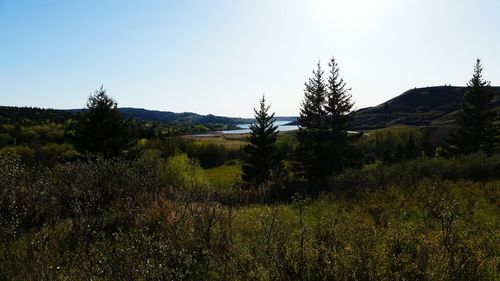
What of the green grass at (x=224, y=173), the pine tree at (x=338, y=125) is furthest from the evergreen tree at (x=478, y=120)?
the green grass at (x=224, y=173)

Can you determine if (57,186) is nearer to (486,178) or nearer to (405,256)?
(405,256)

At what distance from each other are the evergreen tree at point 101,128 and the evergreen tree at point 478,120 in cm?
3431

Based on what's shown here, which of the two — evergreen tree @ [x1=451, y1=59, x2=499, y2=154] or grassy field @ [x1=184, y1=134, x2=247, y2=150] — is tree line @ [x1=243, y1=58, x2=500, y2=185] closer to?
evergreen tree @ [x1=451, y1=59, x2=499, y2=154]

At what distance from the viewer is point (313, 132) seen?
36.2 meters

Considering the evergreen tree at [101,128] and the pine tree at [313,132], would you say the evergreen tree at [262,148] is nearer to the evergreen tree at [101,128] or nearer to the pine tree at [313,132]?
the pine tree at [313,132]

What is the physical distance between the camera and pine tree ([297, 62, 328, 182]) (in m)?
34.9

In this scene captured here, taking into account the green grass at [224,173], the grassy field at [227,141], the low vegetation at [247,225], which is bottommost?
the green grass at [224,173]

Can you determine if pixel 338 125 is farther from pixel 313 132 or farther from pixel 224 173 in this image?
pixel 224 173

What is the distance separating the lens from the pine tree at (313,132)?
34906mm

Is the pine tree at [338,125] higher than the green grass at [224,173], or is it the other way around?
the pine tree at [338,125]

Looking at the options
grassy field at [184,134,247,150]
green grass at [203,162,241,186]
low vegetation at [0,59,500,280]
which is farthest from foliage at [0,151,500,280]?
grassy field at [184,134,247,150]

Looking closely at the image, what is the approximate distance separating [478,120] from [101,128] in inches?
1460

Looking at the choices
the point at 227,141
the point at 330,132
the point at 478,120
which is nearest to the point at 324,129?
the point at 330,132

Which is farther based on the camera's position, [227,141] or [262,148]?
[227,141]
